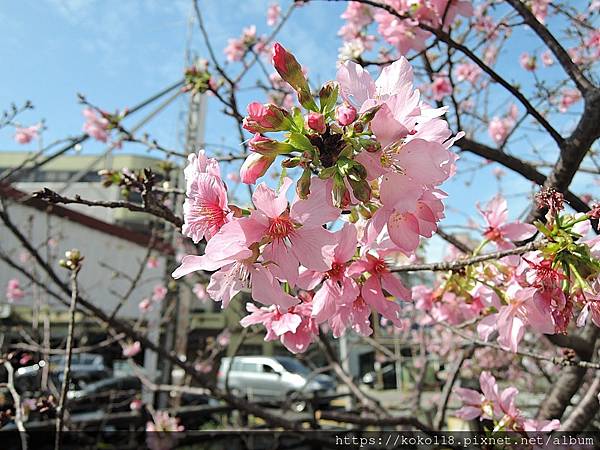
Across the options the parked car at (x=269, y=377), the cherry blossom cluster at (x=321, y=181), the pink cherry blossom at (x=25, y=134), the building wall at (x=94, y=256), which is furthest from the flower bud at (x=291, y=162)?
the parked car at (x=269, y=377)

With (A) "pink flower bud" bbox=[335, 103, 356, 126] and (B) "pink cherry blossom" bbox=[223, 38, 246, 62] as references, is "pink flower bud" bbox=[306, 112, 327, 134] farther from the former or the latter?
(B) "pink cherry blossom" bbox=[223, 38, 246, 62]

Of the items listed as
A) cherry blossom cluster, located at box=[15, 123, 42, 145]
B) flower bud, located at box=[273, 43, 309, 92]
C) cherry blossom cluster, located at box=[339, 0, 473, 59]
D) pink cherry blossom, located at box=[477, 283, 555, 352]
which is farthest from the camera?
cherry blossom cluster, located at box=[15, 123, 42, 145]

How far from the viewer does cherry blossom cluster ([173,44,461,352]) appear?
75 centimetres

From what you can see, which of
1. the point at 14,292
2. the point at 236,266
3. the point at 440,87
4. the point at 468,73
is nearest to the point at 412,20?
the point at 440,87

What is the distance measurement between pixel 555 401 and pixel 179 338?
19.4ft

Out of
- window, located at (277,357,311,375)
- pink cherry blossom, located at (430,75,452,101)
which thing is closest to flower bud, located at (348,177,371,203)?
pink cherry blossom, located at (430,75,452,101)

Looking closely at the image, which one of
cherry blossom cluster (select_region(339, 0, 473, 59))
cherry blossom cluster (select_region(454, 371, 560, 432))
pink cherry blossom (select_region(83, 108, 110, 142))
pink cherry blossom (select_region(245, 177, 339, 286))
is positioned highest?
pink cherry blossom (select_region(83, 108, 110, 142))

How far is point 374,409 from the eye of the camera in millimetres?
2898

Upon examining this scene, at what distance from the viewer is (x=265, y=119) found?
2.56 ft

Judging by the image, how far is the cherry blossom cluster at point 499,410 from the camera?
1521 mm

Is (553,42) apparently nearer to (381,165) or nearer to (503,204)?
(503,204)

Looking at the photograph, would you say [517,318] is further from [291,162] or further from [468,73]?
[468,73]

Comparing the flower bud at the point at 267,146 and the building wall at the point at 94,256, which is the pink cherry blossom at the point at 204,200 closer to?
the flower bud at the point at 267,146

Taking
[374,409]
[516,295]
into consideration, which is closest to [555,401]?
[374,409]
